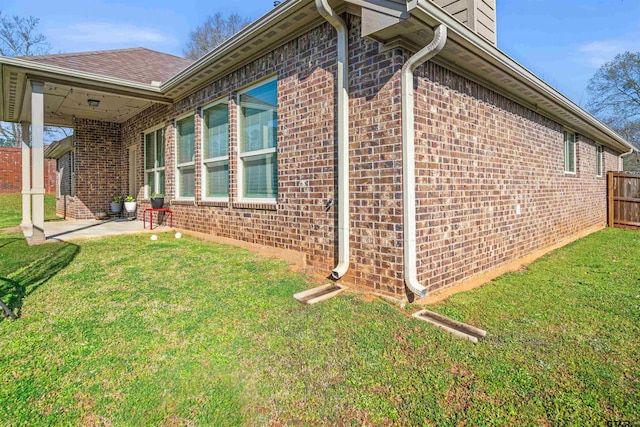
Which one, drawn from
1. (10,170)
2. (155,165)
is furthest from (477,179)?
(10,170)

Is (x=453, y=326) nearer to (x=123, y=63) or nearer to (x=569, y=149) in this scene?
(x=569, y=149)

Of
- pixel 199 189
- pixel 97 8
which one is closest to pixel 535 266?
pixel 199 189

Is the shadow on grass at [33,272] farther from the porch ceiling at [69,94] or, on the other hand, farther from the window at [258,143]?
the porch ceiling at [69,94]

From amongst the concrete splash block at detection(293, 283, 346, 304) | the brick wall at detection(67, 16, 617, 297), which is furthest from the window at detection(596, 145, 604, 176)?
the concrete splash block at detection(293, 283, 346, 304)

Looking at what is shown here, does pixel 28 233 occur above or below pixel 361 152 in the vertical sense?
below

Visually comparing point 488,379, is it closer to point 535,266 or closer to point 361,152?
point 361,152

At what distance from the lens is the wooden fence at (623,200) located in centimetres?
1078

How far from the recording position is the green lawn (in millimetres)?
1953

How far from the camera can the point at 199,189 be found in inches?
279

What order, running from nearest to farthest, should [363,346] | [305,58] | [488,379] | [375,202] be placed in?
[488,379] → [363,346] → [375,202] → [305,58]

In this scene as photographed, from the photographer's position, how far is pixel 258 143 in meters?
5.61

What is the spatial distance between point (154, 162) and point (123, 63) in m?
2.44

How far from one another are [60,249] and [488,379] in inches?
249

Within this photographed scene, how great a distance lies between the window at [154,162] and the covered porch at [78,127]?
0.38 meters
